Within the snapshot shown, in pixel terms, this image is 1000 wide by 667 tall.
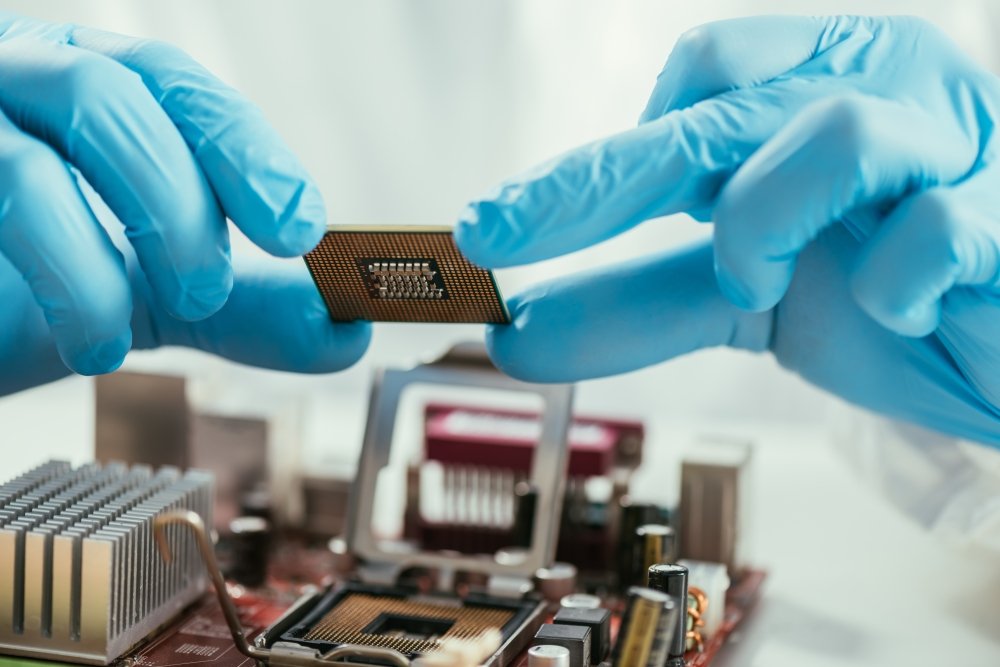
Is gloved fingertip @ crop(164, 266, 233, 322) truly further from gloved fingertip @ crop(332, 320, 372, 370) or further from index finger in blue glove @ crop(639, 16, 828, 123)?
index finger in blue glove @ crop(639, 16, 828, 123)

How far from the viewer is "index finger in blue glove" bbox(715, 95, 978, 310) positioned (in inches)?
58.9

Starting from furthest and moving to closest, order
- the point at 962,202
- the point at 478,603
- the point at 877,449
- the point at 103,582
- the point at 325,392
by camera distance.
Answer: the point at 325,392 → the point at 877,449 → the point at 478,603 → the point at 103,582 → the point at 962,202

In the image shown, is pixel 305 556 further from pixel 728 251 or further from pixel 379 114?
pixel 379 114

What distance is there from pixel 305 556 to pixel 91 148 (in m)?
0.90

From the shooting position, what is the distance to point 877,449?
2578mm

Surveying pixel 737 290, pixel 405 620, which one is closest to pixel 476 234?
pixel 737 290

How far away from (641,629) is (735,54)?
0.77 m

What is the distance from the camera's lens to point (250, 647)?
1636 mm

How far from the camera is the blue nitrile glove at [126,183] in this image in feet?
5.31

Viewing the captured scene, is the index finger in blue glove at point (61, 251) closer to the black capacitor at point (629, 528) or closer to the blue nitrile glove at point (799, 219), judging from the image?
the blue nitrile glove at point (799, 219)

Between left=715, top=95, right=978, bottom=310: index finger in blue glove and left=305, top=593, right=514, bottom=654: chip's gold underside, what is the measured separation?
1.93ft

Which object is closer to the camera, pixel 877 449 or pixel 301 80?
pixel 877 449

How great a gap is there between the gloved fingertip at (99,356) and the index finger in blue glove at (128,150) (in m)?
0.09

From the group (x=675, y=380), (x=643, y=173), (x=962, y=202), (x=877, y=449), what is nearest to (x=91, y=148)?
(x=643, y=173)
